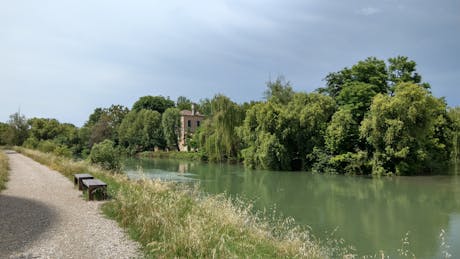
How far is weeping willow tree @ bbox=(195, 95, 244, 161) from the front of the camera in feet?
120

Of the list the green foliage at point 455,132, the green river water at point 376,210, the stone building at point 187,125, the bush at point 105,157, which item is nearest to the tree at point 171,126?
the stone building at point 187,125

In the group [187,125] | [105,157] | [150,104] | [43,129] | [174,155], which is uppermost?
[150,104]

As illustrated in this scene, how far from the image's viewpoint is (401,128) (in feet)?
81.4

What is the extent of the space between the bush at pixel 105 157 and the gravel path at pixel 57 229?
27.0 feet

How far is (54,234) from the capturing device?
19.7ft

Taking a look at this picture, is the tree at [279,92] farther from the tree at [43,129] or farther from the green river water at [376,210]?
the tree at [43,129]

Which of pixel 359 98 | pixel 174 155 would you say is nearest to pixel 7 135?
pixel 174 155

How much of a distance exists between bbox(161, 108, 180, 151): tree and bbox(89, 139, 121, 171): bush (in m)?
35.6

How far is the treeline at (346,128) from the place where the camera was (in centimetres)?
2534

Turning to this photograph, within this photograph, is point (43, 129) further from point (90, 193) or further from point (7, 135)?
point (90, 193)

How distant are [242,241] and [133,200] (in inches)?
120

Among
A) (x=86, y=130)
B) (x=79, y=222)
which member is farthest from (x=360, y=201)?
(x=86, y=130)

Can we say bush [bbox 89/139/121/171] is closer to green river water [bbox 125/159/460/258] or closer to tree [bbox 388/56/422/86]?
green river water [bbox 125/159/460/258]

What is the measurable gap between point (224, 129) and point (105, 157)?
18893 mm
